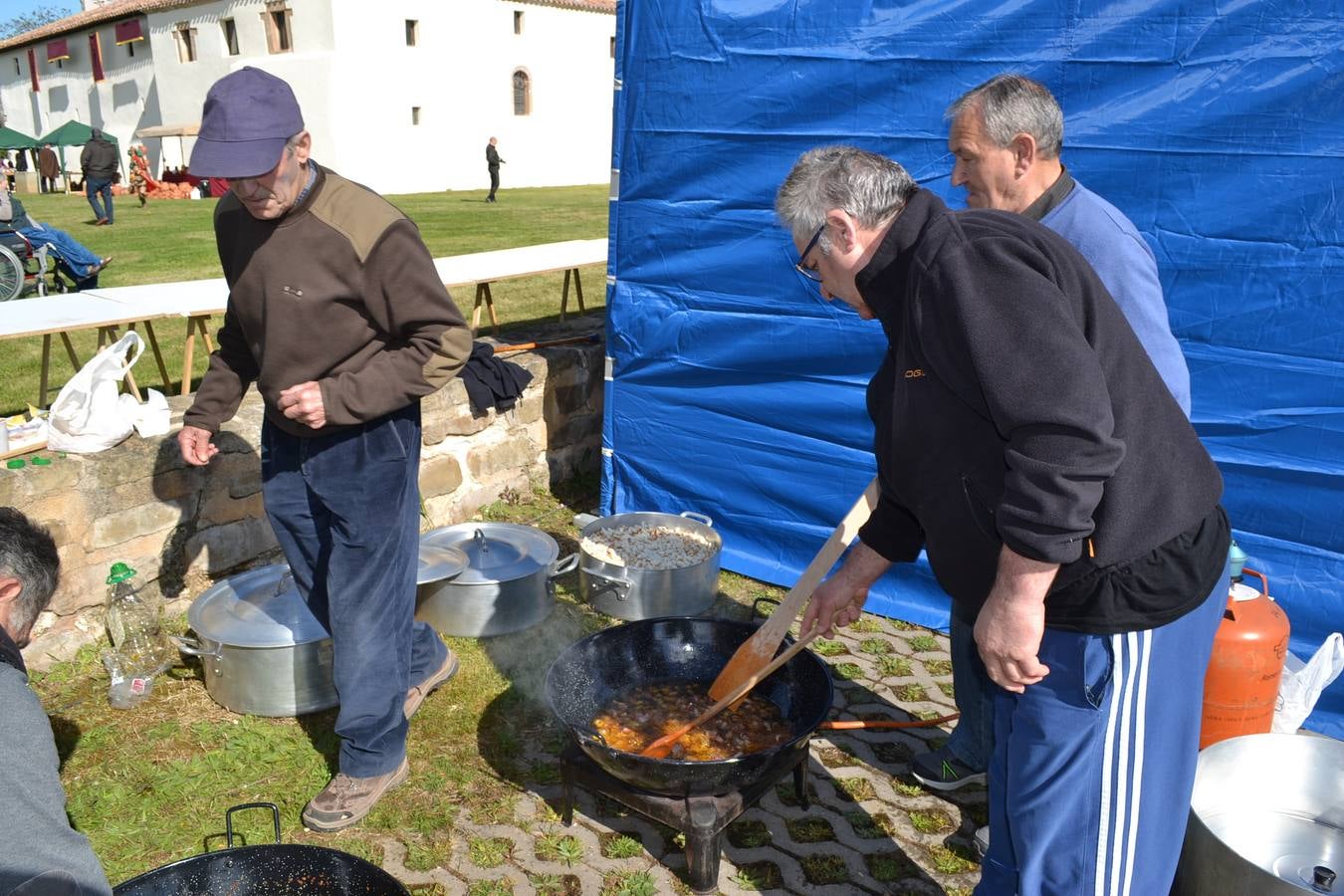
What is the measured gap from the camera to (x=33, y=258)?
31.7ft

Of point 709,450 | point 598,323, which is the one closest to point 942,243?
point 709,450

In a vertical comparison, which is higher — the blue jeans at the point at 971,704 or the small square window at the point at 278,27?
the small square window at the point at 278,27

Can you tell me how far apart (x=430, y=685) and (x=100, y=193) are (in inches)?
776

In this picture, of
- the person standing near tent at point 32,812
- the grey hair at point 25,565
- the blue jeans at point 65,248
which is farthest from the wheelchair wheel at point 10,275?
the person standing near tent at point 32,812

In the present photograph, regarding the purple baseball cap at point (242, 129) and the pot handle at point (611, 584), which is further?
the pot handle at point (611, 584)

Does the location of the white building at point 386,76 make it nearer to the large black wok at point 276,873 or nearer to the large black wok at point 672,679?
the large black wok at point 672,679

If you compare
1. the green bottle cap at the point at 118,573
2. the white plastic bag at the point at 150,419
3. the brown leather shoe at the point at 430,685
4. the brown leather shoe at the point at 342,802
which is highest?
the white plastic bag at the point at 150,419

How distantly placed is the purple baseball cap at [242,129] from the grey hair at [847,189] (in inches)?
58.0

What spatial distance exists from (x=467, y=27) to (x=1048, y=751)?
3444 centimetres

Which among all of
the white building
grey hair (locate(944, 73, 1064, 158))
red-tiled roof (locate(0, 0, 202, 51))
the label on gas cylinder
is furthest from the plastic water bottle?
red-tiled roof (locate(0, 0, 202, 51))

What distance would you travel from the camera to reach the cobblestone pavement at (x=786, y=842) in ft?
9.80

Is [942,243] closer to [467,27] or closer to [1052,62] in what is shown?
[1052,62]

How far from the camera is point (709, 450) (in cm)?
502

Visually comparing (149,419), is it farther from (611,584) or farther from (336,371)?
(611,584)
